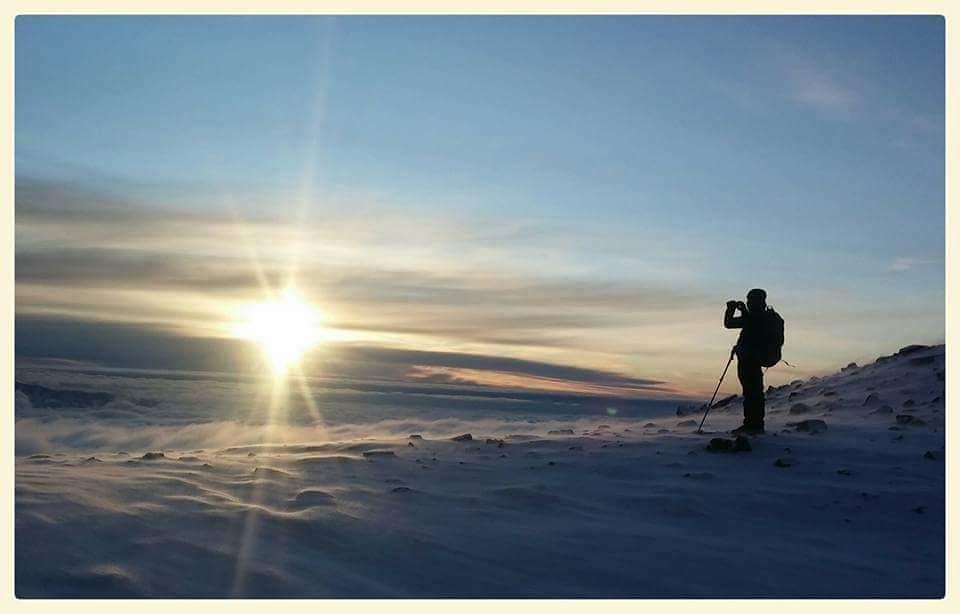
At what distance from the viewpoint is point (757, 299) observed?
45.7 ft

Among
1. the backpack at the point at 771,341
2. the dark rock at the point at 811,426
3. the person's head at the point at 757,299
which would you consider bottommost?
the dark rock at the point at 811,426

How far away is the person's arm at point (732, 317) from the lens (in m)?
13.8

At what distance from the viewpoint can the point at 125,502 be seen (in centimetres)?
865

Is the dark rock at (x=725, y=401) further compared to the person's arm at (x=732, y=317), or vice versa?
the dark rock at (x=725, y=401)

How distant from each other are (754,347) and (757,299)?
2.95 ft

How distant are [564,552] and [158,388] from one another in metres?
77.5

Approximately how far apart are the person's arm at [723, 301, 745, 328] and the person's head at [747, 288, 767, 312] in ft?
0.77

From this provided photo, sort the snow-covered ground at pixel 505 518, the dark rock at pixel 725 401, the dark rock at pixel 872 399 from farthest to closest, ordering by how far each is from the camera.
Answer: the dark rock at pixel 725 401 < the dark rock at pixel 872 399 < the snow-covered ground at pixel 505 518

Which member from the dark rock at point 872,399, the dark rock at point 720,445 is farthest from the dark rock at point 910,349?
the dark rock at point 720,445

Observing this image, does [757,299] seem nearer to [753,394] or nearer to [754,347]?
[754,347]

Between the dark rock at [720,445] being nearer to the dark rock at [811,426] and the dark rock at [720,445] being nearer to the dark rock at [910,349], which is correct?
the dark rock at [811,426]

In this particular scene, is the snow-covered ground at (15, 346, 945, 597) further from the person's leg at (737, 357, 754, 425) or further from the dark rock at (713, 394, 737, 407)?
the dark rock at (713, 394, 737, 407)
